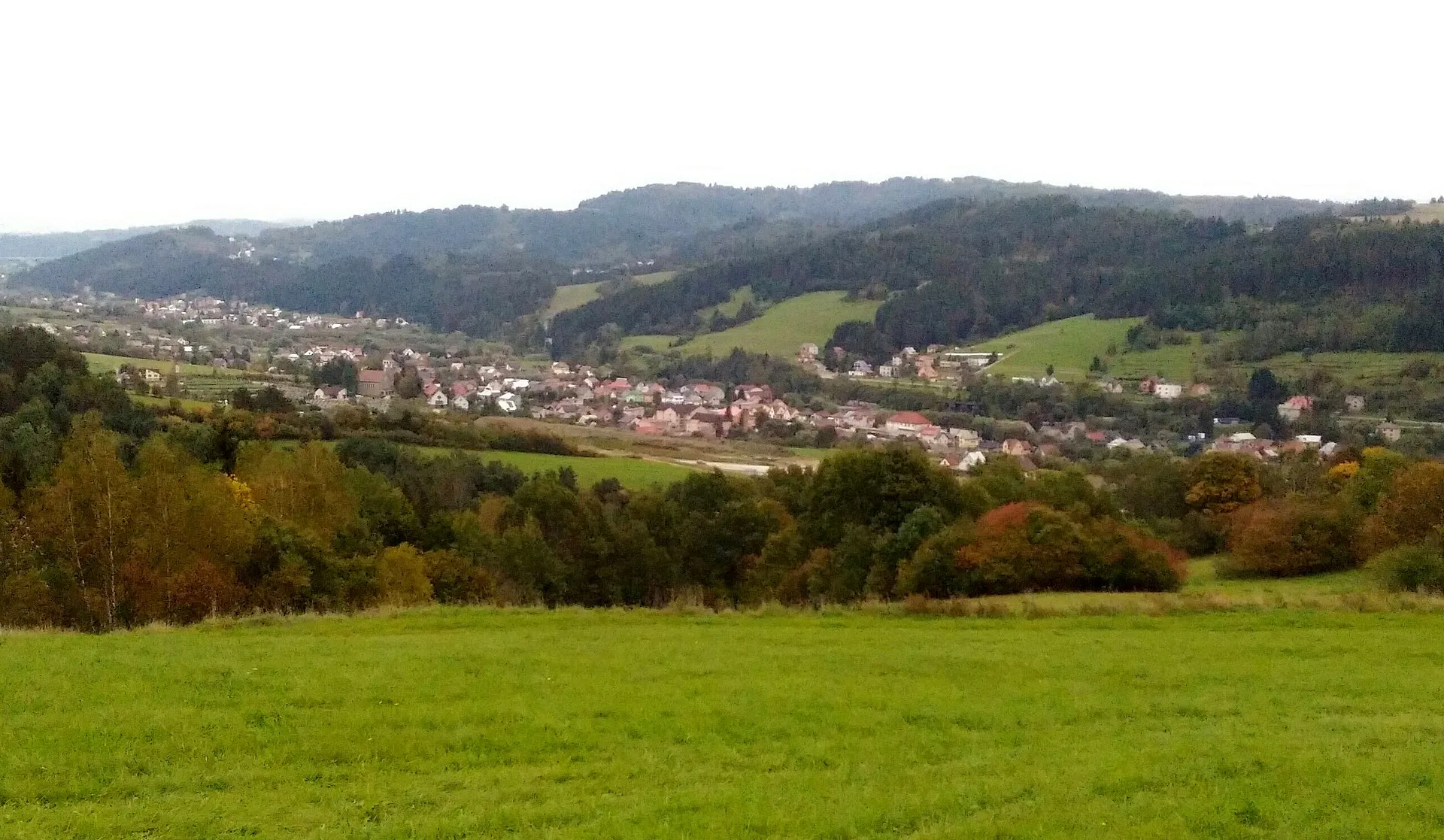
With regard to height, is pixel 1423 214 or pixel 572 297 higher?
pixel 1423 214

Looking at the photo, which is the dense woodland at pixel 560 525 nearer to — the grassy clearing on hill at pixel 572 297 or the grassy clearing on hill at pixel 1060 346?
the grassy clearing on hill at pixel 1060 346

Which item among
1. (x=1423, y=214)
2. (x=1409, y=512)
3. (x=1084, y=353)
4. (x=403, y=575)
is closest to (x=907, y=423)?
(x=1084, y=353)

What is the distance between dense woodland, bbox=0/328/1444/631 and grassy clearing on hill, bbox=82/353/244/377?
831 inches

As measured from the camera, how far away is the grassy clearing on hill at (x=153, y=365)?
222 ft

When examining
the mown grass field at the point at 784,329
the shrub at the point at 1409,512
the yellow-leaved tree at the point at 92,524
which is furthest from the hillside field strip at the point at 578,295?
the shrub at the point at 1409,512

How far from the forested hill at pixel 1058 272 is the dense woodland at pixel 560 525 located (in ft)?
243

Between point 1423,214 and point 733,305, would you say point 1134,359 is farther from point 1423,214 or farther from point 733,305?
point 1423,214

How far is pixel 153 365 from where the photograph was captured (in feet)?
243

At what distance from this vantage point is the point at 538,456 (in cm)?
5728

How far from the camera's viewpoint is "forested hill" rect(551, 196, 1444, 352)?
353ft

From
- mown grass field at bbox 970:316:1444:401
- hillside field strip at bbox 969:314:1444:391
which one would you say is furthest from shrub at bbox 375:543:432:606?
hillside field strip at bbox 969:314:1444:391

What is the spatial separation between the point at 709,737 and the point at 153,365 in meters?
77.2

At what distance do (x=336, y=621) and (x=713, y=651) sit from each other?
677cm

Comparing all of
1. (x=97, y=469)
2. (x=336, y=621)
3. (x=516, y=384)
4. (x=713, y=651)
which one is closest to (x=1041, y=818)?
(x=713, y=651)
